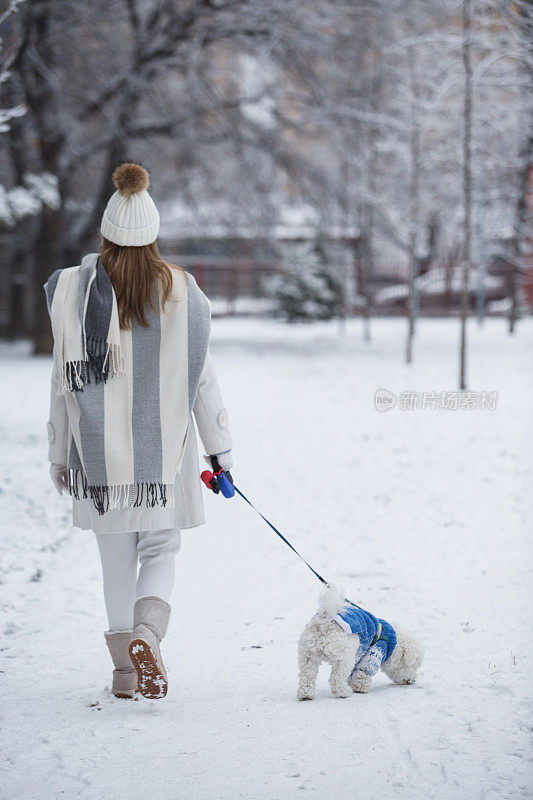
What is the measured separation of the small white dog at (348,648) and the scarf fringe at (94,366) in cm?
115

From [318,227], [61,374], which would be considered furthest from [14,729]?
[318,227]

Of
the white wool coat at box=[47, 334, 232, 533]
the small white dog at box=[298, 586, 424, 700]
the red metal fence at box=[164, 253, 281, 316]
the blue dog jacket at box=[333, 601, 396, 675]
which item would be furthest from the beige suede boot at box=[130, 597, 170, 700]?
the red metal fence at box=[164, 253, 281, 316]

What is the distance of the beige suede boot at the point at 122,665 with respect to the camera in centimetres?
332

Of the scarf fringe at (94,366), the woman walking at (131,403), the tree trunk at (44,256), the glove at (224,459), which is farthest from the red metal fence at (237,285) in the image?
the scarf fringe at (94,366)

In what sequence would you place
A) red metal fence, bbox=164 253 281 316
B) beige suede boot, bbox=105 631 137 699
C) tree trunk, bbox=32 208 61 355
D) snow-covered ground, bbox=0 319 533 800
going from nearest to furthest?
snow-covered ground, bbox=0 319 533 800
beige suede boot, bbox=105 631 137 699
tree trunk, bbox=32 208 61 355
red metal fence, bbox=164 253 281 316

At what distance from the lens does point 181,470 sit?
3.35 metres

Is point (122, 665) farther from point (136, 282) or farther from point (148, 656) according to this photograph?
point (136, 282)

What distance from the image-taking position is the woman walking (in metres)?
3.09

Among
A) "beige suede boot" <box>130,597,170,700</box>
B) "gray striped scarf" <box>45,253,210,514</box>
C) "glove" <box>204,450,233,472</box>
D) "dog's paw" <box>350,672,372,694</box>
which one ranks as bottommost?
"dog's paw" <box>350,672,372,694</box>

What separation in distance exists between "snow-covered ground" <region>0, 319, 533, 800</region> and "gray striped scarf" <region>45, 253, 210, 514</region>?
84cm

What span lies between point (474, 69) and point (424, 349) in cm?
677

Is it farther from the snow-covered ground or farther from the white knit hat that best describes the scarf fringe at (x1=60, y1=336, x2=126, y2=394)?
the snow-covered ground

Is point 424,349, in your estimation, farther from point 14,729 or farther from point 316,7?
point 14,729

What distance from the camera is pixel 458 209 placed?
2161 cm
